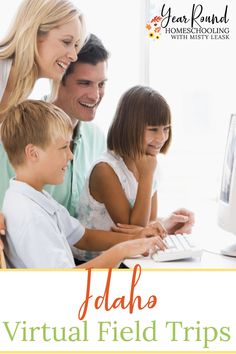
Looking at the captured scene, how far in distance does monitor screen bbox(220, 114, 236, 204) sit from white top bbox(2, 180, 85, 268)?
1.21 ft

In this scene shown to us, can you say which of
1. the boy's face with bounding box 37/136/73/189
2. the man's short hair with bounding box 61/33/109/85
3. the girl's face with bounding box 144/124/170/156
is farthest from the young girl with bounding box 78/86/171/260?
the boy's face with bounding box 37/136/73/189

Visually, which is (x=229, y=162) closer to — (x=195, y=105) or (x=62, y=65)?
(x=195, y=105)

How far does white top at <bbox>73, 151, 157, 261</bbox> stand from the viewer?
1475 mm

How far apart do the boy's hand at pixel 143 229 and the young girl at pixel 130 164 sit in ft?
0.06

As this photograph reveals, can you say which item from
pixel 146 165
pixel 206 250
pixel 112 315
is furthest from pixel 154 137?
pixel 112 315

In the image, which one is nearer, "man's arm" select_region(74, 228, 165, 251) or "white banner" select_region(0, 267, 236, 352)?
"white banner" select_region(0, 267, 236, 352)

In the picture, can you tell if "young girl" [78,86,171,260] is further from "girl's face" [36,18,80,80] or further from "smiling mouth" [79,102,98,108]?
"girl's face" [36,18,80,80]

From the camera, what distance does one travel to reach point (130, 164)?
149 centimetres

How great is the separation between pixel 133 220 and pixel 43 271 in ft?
1.00

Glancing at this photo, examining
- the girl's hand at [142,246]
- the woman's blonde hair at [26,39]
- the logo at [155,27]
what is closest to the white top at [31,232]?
the girl's hand at [142,246]

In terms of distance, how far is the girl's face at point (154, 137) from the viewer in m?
1.46

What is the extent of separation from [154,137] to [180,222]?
0.21 metres

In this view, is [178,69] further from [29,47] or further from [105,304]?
[105,304]

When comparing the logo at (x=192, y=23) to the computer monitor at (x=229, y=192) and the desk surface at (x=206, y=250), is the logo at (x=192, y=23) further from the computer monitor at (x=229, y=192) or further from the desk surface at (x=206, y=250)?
the desk surface at (x=206, y=250)
